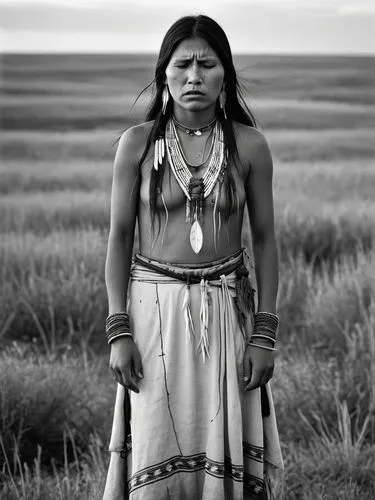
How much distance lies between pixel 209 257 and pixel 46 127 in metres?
4.23

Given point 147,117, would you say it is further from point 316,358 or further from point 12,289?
point 12,289

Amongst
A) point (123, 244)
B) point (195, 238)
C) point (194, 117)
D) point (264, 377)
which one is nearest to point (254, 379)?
point (264, 377)

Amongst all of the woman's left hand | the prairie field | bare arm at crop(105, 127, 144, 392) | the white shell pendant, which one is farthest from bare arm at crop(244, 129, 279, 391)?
the prairie field

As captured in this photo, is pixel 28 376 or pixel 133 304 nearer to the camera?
pixel 133 304

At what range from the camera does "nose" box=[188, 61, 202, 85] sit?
2.25m

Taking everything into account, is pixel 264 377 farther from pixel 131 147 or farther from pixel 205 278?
pixel 131 147

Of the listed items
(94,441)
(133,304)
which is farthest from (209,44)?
(94,441)

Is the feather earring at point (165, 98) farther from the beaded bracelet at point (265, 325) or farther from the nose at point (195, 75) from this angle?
the beaded bracelet at point (265, 325)

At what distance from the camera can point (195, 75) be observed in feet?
7.40

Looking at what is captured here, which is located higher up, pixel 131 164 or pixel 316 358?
pixel 131 164

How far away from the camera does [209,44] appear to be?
229 cm

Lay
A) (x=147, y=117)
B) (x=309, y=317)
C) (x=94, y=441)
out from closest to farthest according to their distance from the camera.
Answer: (x=147, y=117), (x=94, y=441), (x=309, y=317)

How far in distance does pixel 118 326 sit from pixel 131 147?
0.49 metres

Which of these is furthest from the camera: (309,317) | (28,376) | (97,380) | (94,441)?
(309,317)
